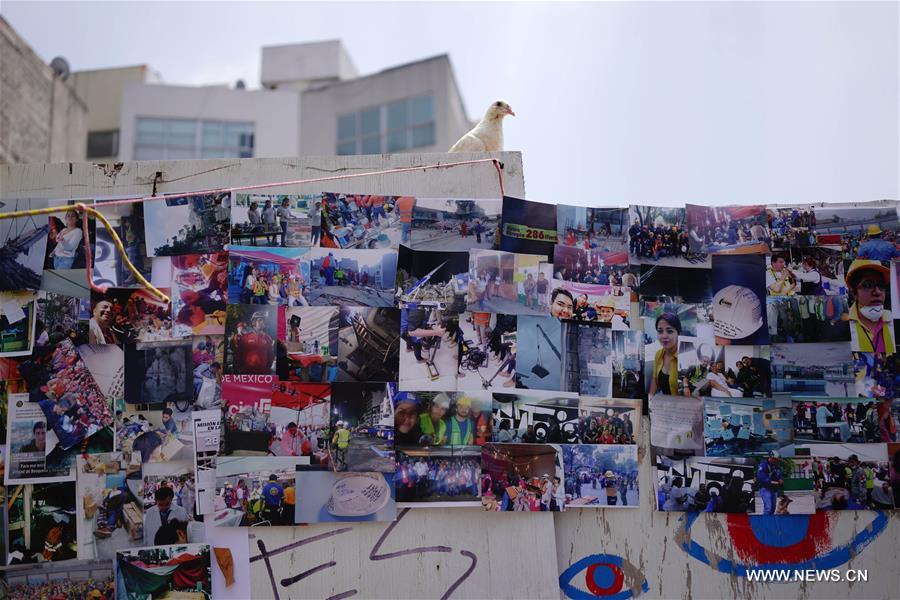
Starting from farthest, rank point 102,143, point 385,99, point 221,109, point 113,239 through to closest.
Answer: point 102,143 < point 221,109 < point 385,99 < point 113,239

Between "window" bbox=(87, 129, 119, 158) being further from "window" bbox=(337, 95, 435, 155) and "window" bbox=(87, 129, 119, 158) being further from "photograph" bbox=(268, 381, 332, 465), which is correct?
"photograph" bbox=(268, 381, 332, 465)

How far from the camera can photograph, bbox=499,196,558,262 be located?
3.49 meters

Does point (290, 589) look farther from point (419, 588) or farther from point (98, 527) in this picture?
point (98, 527)

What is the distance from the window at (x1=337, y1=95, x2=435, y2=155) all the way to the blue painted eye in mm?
13917

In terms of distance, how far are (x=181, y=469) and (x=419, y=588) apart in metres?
1.05

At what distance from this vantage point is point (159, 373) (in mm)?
3328

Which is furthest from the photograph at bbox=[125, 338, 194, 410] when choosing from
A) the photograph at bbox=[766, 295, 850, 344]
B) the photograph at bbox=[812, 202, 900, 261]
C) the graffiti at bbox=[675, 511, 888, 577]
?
the photograph at bbox=[812, 202, 900, 261]

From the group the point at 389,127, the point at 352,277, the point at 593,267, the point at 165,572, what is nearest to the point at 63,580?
the point at 165,572

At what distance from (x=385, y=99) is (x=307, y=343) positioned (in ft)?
48.5

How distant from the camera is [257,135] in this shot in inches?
696

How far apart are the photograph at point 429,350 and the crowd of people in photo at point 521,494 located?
42 centimetres

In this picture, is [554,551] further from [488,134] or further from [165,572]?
[488,134]

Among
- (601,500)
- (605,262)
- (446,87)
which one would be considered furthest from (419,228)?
(446,87)

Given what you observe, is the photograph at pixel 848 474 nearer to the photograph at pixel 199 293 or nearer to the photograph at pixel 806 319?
the photograph at pixel 806 319
